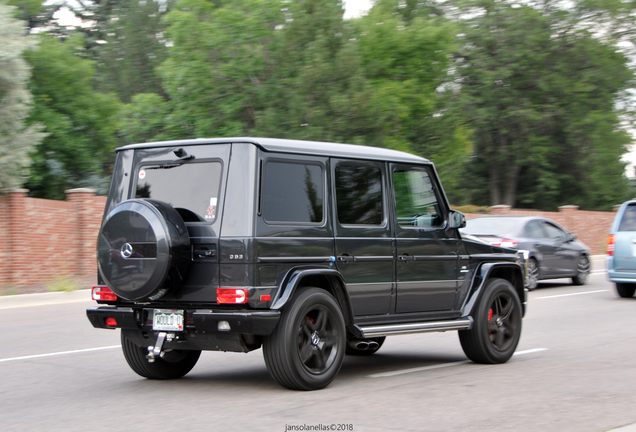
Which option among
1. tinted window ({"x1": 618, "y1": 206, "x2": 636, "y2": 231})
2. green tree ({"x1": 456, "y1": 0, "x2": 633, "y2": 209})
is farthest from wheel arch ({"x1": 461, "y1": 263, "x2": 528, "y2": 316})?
green tree ({"x1": 456, "y1": 0, "x2": 633, "y2": 209})

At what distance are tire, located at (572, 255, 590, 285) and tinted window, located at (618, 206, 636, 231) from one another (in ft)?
12.1

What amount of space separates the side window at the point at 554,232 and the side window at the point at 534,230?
10.9 inches

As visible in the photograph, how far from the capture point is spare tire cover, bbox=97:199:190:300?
19.7 feet

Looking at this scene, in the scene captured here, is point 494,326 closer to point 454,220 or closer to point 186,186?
point 454,220

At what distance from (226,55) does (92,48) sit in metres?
28.7

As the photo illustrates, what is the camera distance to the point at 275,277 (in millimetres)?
6141

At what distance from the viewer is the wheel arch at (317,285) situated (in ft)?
20.0

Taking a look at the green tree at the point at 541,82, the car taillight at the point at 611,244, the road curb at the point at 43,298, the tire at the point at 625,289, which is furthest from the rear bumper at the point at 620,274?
the green tree at the point at 541,82

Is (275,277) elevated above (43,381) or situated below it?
above

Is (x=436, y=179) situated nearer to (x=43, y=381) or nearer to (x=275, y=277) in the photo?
(x=275, y=277)

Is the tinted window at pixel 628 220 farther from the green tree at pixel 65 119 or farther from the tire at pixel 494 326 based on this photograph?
the green tree at pixel 65 119

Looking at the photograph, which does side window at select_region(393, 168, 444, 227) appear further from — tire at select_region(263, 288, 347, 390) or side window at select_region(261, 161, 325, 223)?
tire at select_region(263, 288, 347, 390)

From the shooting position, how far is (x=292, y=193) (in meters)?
6.49

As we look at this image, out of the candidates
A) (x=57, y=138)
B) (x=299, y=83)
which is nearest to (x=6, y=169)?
(x=57, y=138)
